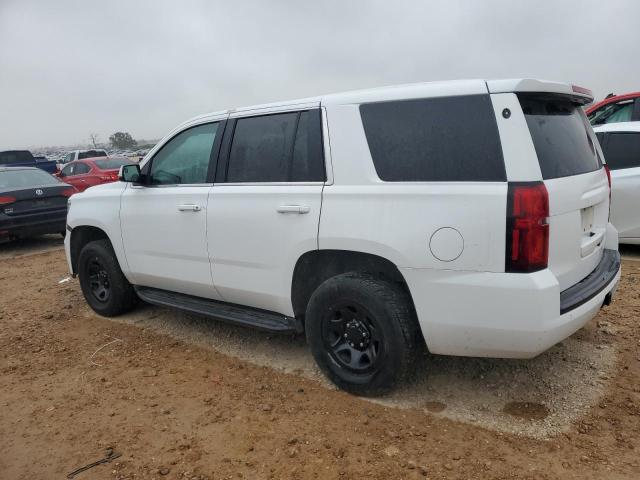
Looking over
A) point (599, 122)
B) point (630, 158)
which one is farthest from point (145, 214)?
point (599, 122)

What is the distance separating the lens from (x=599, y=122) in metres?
8.34

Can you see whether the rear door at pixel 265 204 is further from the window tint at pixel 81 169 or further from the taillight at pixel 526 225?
the window tint at pixel 81 169

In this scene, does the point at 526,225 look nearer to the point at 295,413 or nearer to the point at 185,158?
the point at 295,413

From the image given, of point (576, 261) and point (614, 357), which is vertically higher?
point (576, 261)

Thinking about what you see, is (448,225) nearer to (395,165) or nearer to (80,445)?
(395,165)

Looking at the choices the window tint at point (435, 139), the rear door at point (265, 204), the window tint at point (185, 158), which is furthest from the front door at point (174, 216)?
the window tint at point (435, 139)

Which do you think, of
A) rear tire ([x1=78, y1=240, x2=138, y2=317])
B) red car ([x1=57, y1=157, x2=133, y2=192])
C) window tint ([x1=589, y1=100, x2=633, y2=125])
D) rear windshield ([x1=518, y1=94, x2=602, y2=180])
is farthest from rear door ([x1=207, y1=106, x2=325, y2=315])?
red car ([x1=57, y1=157, x2=133, y2=192])

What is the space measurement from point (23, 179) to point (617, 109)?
33.7ft

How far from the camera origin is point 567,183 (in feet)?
9.11

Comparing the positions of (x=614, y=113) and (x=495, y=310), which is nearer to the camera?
(x=495, y=310)

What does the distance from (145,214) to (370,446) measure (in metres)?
2.70

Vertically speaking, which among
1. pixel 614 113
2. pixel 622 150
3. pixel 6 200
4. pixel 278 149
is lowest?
pixel 6 200

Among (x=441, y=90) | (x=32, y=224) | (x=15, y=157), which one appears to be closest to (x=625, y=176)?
(x=441, y=90)

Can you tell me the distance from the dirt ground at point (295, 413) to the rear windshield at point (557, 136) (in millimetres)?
1385
